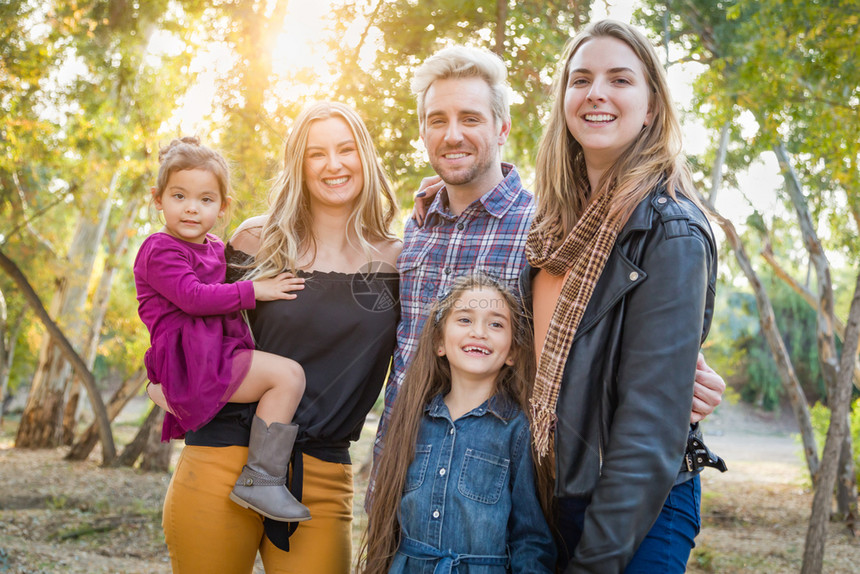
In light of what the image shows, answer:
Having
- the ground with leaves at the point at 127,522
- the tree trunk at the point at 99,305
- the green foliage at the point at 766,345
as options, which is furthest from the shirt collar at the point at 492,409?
the green foliage at the point at 766,345

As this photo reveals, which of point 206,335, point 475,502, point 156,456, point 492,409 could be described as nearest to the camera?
point 475,502

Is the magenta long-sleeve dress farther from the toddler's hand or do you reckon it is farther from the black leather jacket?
the black leather jacket

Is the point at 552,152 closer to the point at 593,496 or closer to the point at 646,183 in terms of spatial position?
the point at 646,183

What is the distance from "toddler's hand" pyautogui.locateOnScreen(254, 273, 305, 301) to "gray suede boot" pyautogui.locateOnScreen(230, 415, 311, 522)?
1.45 ft

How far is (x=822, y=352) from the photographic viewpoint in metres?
8.62

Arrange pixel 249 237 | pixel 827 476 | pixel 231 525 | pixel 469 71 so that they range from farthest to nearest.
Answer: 1. pixel 827 476
2. pixel 249 237
3. pixel 469 71
4. pixel 231 525

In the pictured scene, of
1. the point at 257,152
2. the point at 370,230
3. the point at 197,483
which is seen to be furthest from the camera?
the point at 257,152

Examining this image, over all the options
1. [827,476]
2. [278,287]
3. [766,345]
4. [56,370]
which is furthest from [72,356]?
[766,345]

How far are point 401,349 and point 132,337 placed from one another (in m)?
13.0

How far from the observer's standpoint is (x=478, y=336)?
Result: 7.80 feet

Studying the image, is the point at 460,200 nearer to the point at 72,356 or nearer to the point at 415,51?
the point at 415,51

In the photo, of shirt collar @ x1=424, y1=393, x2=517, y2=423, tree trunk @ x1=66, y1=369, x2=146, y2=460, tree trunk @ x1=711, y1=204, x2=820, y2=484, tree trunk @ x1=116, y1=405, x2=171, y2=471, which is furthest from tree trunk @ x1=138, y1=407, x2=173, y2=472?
shirt collar @ x1=424, y1=393, x2=517, y2=423

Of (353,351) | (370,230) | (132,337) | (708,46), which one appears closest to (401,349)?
(353,351)

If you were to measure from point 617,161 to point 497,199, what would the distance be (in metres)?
0.79
